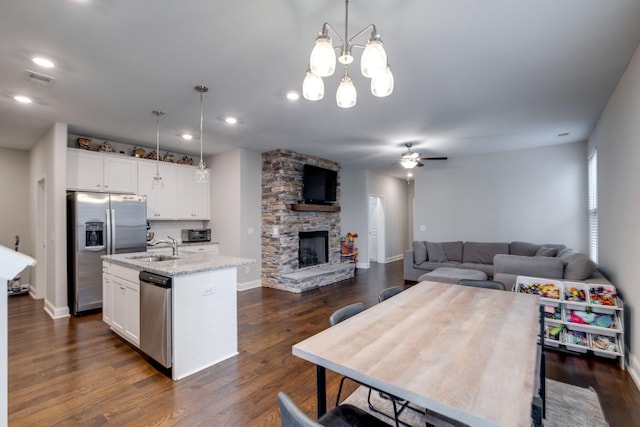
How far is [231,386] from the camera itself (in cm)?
245

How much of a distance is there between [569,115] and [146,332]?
5.53m

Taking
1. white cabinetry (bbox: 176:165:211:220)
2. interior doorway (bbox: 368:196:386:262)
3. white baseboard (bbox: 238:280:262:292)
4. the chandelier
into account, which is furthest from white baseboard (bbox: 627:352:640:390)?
interior doorway (bbox: 368:196:386:262)

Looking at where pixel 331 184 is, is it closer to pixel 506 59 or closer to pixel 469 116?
pixel 469 116

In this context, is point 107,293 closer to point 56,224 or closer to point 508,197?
point 56,224

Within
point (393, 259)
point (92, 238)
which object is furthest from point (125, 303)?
point (393, 259)

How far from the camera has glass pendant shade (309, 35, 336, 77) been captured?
4.80 ft

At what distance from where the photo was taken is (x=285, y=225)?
5.87 meters

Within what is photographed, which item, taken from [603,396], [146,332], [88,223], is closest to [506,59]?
[603,396]

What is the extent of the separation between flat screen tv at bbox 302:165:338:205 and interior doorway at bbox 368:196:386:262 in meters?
2.45

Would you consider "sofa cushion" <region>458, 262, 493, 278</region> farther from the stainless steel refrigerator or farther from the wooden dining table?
the stainless steel refrigerator

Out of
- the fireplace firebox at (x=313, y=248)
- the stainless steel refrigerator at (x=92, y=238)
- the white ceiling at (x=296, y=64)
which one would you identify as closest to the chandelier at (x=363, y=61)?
the white ceiling at (x=296, y=64)

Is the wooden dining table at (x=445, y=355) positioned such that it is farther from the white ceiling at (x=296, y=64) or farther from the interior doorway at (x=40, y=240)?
the interior doorway at (x=40, y=240)

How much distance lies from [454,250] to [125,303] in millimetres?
5771

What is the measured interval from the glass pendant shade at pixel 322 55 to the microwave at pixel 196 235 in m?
5.05
